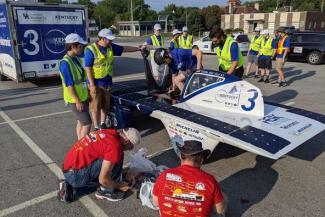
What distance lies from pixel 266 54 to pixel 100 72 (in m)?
6.41

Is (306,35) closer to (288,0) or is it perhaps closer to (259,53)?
(259,53)

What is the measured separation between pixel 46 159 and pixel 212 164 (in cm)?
242

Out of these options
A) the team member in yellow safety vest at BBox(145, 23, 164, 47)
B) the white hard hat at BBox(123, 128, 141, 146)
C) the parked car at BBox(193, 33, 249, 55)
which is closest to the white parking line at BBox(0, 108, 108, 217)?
the white hard hat at BBox(123, 128, 141, 146)

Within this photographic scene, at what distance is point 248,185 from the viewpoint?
381cm

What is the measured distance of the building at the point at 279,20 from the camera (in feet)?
177

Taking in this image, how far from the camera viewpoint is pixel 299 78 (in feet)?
36.0

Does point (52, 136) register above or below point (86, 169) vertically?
below

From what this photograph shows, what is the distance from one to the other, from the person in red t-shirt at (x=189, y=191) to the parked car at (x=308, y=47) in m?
13.7

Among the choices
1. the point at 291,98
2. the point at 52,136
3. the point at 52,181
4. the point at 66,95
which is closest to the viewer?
the point at 52,181

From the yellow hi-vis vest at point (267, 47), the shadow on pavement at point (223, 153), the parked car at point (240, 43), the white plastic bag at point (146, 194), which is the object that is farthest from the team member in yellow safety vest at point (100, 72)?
the parked car at point (240, 43)

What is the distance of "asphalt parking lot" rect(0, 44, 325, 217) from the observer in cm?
335

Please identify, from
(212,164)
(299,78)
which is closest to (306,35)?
(299,78)

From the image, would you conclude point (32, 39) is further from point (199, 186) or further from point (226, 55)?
point (199, 186)

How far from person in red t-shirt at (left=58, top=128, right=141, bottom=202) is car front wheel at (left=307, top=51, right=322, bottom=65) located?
1321 cm
